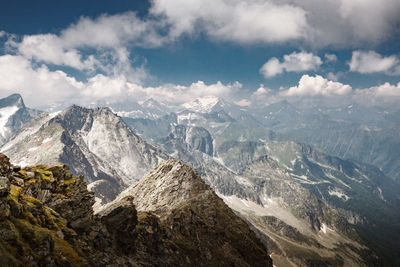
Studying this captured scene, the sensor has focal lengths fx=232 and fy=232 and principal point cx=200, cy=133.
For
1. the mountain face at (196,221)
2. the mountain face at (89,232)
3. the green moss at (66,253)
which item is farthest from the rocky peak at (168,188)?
the green moss at (66,253)

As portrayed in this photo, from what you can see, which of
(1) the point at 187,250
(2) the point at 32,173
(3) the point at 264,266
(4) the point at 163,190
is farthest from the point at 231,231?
(2) the point at 32,173

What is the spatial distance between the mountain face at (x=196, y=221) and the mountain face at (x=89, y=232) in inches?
13.6

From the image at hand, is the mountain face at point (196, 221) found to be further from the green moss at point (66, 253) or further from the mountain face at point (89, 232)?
the green moss at point (66, 253)

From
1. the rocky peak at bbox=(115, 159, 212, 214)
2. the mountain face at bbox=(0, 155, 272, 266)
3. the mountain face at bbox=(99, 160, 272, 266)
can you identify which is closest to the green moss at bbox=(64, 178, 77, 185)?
the mountain face at bbox=(0, 155, 272, 266)

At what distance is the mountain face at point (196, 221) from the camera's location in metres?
58.3

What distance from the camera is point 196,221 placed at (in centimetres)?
6812

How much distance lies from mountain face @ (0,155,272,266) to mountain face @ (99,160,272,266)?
35 cm

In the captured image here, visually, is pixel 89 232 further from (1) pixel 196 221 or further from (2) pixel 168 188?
(2) pixel 168 188

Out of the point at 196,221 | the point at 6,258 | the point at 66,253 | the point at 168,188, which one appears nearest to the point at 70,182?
the point at 66,253

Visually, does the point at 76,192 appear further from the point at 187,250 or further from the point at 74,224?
the point at 187,250

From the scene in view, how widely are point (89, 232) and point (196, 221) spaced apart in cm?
4123

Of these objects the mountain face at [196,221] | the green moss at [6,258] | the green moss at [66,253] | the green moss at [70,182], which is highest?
the green moss at [70,182]

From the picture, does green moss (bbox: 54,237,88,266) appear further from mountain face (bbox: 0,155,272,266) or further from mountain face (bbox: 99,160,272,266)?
mountain face (bbox: 99,160,272,266)

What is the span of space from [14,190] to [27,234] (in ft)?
18.3
